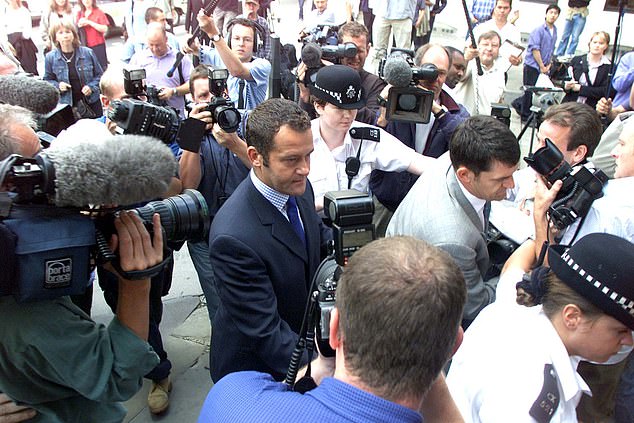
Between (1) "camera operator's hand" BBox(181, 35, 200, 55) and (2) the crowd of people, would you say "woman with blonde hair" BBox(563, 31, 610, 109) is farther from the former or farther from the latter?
(1) "camera operator's hand" BBox(181, 35, 200, 55)

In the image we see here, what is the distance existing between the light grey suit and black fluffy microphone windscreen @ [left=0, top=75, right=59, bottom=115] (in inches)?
81.8

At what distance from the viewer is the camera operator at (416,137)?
11.7 ft

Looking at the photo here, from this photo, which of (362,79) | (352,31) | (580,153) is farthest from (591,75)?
(580,153)

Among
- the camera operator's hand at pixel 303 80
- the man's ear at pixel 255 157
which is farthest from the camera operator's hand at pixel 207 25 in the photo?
the man's ear at pixel 255 157

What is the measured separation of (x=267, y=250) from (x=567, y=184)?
1426 mm

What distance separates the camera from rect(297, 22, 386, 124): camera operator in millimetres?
4027

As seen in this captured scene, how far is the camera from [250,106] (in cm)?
449

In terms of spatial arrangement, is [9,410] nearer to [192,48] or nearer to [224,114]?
[224,114]

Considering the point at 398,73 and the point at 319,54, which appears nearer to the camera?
the point at 398,73

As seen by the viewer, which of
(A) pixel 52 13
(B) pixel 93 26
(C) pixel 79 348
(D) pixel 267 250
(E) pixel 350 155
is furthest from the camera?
(B) pixel 93 26

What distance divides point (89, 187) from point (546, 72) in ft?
26.4

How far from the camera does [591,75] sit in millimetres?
6398

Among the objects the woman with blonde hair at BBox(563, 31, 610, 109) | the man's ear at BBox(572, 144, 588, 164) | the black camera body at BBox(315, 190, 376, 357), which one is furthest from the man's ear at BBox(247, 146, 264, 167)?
the woman with blonde hair at BBox(563, 31, 610, 109)

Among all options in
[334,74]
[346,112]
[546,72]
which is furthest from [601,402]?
[546,72]
